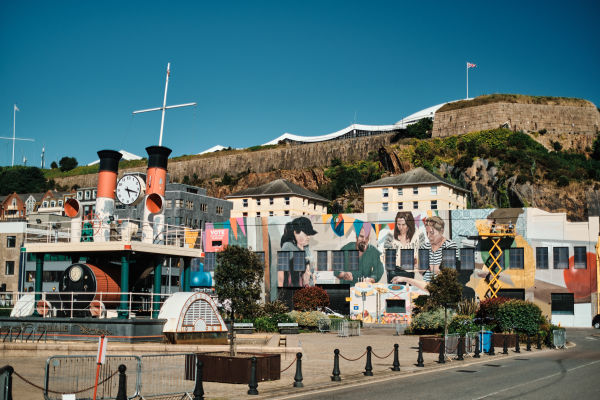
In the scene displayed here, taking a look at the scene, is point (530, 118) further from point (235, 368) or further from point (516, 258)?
point (235, 368)

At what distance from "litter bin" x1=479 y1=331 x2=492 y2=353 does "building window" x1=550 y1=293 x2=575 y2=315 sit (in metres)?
32.6

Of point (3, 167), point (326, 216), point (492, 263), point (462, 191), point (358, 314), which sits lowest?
point (358, 314)

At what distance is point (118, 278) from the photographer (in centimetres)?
2878

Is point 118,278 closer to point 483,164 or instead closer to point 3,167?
point 483,164

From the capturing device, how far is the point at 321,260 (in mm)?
66000

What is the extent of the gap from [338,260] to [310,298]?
664 cm

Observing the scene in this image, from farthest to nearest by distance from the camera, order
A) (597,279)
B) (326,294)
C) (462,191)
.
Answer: (462,191), (326,294), (597,279)

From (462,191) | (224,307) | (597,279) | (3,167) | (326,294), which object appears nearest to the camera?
(224,307)

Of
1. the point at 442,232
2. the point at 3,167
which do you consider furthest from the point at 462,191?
the point at 3,167

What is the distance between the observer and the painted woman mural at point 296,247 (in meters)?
66.2

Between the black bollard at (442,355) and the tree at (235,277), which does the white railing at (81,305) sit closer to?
the black bollard at (442,355)

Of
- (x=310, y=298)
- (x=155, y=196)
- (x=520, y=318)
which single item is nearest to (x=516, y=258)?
(x=310, y=298)

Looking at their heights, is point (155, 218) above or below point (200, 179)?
below

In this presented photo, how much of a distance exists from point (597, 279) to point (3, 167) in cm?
16762
